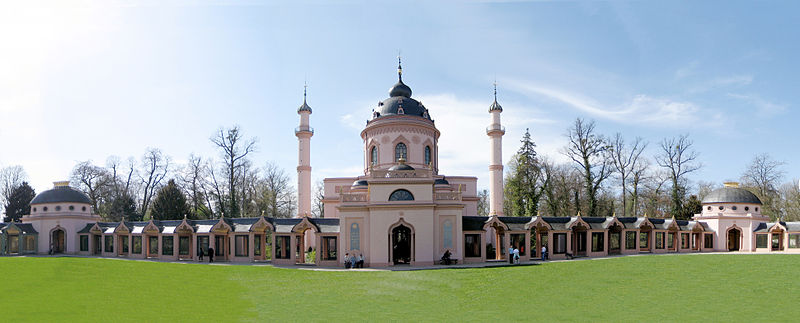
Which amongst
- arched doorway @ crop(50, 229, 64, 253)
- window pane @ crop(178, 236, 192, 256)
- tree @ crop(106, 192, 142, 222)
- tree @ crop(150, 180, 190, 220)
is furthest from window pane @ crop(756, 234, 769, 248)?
tree @ crop(106, 192, 142, 222)

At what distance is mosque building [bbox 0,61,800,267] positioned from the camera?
32219 millimetres

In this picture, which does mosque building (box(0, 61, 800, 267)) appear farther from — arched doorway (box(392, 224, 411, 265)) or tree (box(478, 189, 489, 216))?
tree (box(478, 189, 489, 216))

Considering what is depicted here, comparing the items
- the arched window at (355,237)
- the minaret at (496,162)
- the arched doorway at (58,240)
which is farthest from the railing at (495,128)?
the arched doorway at (58,240)

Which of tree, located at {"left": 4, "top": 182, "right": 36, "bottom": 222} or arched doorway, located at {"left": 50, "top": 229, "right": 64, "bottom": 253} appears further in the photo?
tree, located at {"left": 4, "top": 182, "right": 36, "bottom": 222}

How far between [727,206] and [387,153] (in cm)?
2967

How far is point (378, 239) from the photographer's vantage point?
3173cm

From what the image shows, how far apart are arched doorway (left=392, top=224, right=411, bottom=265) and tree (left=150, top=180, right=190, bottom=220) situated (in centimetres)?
2871

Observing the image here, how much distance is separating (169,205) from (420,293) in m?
40.5

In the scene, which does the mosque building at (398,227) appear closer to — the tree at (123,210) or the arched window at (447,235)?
the arched window at (447,235)

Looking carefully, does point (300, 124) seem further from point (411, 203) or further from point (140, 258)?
point (411, 203)

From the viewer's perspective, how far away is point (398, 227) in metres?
32.8

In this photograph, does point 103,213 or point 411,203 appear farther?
point 103,213

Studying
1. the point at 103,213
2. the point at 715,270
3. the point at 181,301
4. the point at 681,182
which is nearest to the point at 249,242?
the point at 181,301

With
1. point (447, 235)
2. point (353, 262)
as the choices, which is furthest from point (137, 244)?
point (447, 235)
